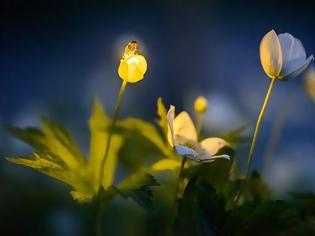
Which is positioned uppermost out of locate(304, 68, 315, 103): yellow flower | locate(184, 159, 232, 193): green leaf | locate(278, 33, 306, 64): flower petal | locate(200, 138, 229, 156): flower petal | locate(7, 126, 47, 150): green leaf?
locate(278, 33, 306, 64): flower petal

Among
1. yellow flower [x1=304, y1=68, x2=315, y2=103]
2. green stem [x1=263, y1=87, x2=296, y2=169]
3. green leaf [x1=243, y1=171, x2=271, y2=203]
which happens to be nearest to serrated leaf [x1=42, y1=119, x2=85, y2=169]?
green leaf [x1=243, y1=171, x2=271, y2=203]

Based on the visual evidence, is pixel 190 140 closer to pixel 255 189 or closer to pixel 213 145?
pixel 213 145

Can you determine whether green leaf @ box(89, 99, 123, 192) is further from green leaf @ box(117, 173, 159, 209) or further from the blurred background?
the blurred background

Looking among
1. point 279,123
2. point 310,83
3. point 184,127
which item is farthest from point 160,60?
point 184,127

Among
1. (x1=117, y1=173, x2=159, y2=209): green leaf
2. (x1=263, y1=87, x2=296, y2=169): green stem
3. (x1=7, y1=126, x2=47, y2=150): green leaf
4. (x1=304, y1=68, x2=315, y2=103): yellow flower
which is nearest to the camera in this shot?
(x1=117, y1=173, x2=159, y2=209): green leaf

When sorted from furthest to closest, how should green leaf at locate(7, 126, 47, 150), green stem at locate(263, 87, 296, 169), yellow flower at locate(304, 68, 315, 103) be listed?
green stem at locate(263, 87, 296, 169) → yellow flower at locate(304, 68, 315, 103) → green leaf at locate(7, 126, 47, 150)

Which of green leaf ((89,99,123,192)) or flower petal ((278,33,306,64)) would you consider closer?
flower petal ((278,33,306,64))
